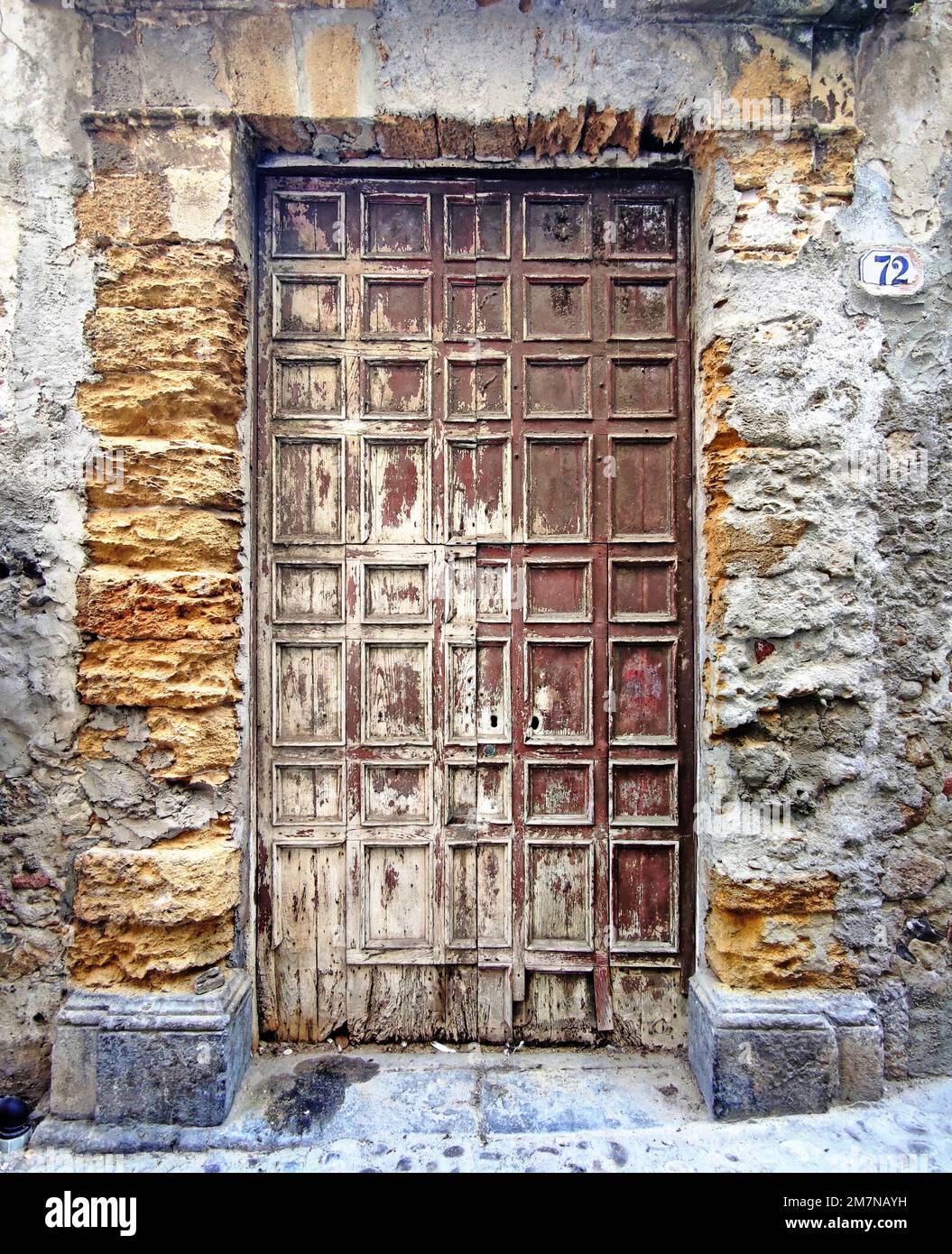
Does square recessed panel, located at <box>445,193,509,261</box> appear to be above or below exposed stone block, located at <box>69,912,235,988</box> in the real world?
above

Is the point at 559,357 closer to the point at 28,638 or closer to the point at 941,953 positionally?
the point at 28,638

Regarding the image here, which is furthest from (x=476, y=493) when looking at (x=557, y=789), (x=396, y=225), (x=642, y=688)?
(x=557, y=789)

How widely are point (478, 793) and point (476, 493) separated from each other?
1198 mm

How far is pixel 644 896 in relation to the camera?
9.26ft

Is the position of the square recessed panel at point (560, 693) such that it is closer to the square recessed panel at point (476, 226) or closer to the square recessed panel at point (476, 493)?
the square recessed panel at point (476, 493)

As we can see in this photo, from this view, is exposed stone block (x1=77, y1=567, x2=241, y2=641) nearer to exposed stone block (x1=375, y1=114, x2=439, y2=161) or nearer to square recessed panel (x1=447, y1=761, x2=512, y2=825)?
square recessed panel (x1=447, y1=761, x2=512, y2=825)

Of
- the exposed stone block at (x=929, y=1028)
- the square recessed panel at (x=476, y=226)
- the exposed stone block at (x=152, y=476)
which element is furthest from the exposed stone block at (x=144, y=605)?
the exposed stone block at (x=929, y=1028)

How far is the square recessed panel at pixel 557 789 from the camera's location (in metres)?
2.83

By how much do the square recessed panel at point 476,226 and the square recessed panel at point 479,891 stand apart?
2.35 metres

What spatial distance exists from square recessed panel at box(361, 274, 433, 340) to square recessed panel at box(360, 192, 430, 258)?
0.32 feet

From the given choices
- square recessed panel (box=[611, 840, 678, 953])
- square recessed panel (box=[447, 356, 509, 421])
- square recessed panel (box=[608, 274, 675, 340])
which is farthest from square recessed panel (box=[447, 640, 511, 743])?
square recessed panel (box=[608, 274, 675, 340])

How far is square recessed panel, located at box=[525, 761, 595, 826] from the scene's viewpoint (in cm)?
283

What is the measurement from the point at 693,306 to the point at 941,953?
2.59 m

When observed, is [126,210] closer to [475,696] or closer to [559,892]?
[475,696]
